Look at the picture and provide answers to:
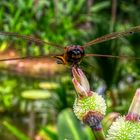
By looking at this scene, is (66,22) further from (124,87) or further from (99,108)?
(99,108)

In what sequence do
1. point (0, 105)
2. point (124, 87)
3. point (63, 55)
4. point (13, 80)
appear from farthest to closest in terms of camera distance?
point (13, 80)
point (0, 105)
point (124, 87)
point (63, 55)

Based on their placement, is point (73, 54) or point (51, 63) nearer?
point (73, 54)

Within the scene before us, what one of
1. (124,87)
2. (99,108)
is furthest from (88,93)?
(124,87)

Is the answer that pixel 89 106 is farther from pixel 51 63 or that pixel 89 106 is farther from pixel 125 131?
pixel 51 63

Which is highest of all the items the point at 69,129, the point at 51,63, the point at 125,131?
the point at 51,63

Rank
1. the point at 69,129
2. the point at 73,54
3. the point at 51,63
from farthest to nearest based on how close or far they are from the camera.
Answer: the point at 51,63
the point at 69,129
the point at 73,54

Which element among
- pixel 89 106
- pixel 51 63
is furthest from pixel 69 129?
pixel 51 63

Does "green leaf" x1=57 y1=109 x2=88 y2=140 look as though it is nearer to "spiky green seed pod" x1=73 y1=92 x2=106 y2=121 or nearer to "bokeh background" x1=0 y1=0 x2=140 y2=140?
"spiky green seed pod" x1=73 y1=92 x2=106 y2=121

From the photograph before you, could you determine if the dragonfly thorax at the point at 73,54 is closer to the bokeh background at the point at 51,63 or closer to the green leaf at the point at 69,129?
the green leaf at the point at 69,129
